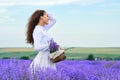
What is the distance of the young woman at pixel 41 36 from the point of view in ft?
21.5

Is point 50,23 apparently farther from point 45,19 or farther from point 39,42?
point 39,42

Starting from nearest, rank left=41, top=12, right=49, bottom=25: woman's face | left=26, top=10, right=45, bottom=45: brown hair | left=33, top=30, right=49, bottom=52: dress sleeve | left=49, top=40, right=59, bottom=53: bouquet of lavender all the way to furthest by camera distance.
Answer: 1. left=33, top=30, right=49, bottom=52: dress sleeve
2. left=49, top=40, right=59, bottom=53: bouquet of lavender
3. left=41, top=12, right=49, bottom=25: woman's face
4. left=26, top=10, right=45, bottom=45: brown hair

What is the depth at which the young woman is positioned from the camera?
6.54m

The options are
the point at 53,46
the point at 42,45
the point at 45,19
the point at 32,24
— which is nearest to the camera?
the point at 42,45

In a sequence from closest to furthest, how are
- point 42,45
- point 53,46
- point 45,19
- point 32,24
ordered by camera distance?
point 42,45 < point 53,46 < point 45,19 < point 32,24

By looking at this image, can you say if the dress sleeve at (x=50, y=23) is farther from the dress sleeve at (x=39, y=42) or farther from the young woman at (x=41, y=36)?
the dress sleeve at (x=39, y=42)

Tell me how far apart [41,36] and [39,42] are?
0.38ft

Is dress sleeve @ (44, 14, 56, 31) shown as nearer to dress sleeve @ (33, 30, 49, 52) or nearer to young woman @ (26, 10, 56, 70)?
young woman @ (26, 10, 56, 70)

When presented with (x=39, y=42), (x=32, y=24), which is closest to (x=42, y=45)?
(x=39, y=42)

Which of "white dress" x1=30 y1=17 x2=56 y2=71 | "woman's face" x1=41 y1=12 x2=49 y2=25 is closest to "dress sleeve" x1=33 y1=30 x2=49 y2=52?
"white dress" x1=30 y1=17 x2=56 y2=71

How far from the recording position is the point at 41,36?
21.6ft

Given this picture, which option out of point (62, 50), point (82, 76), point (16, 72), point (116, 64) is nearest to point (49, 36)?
point (62, 50)

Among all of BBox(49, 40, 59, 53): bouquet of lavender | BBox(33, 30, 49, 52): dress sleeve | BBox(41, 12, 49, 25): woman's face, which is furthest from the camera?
BBox(41, 12, 49, 25): woman's face

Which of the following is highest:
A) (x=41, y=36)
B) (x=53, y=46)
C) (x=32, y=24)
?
(x=32, y=24)
